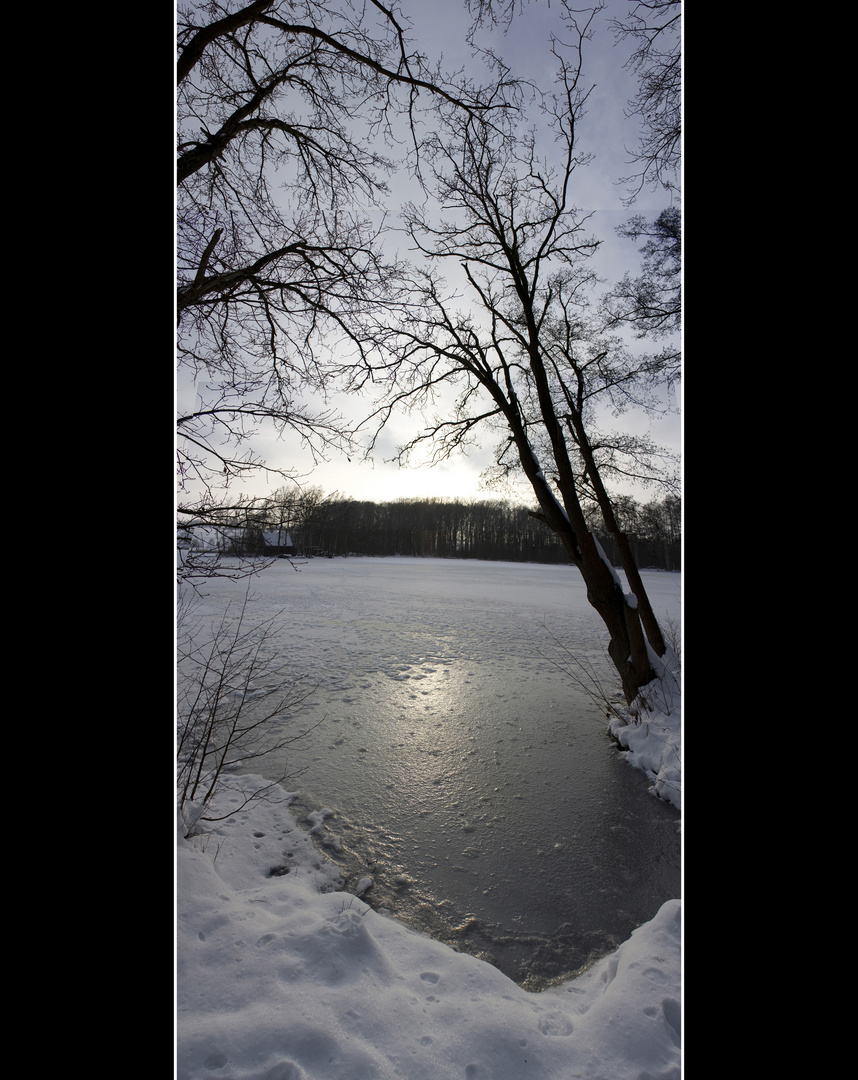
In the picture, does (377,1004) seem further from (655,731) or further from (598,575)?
(598,575)

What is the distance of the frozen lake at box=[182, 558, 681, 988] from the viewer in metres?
2.96

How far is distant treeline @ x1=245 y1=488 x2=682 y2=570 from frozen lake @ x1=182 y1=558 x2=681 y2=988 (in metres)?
0.73

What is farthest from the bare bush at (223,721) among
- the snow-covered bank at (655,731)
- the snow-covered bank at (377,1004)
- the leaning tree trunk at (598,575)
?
the snow-covered bank at (655,731)

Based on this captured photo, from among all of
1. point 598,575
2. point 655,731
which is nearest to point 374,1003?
point 655,731

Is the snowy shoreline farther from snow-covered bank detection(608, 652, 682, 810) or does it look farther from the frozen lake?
snow-covered bank detection(608, 652, 682, 810)

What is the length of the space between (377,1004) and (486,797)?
111 inches

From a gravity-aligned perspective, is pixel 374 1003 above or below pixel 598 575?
below

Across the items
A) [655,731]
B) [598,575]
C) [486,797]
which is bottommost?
[486,797]

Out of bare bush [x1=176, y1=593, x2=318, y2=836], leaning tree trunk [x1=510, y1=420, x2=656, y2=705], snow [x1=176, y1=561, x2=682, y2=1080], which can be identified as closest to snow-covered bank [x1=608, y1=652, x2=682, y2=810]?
leaning tree trunk [x1=510, y1=420, x2=656, y2=705]

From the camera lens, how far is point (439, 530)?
106 feet
